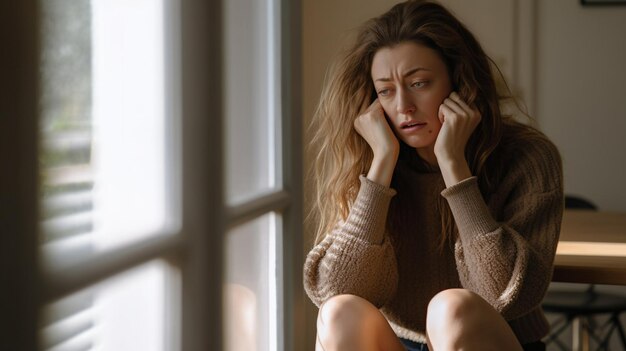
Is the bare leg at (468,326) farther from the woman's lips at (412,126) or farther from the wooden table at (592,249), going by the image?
the woman's lips at (412,126)

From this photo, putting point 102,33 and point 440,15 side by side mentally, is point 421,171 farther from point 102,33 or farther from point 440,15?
point 102,33

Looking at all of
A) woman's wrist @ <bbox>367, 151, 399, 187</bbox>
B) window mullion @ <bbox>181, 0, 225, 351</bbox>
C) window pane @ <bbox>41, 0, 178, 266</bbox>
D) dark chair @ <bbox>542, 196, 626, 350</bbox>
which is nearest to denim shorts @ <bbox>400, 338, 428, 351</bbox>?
woman's wrist @ <bbox>367, 151, 399, 187</bbox>

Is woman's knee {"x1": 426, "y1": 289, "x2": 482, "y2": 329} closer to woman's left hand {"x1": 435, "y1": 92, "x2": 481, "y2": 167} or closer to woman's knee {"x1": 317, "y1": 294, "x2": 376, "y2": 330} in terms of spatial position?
woman's knee {"x1": 317, "y1": 294, "x2": 376, "y2": 330}

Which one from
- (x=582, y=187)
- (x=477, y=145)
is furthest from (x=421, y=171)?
(x=582, y=187)

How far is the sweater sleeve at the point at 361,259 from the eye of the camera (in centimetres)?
170

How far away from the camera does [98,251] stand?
3.01ft

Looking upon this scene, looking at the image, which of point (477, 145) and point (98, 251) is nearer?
point (98, 251)

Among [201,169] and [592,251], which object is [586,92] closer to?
[592,251]

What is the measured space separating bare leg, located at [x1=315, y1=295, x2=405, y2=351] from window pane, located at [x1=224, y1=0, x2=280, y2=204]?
246 mm

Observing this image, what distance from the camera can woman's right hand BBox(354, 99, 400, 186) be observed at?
175 centimetres

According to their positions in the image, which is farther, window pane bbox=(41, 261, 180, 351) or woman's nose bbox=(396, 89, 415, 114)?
woman's nose bbox=(396, 89, 415, 114)

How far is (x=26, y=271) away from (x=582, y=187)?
9.90 feet

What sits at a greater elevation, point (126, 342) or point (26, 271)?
point (26, 271)

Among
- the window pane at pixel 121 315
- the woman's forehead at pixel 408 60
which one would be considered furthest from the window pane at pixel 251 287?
the woman's forehead at pixel 408 60
